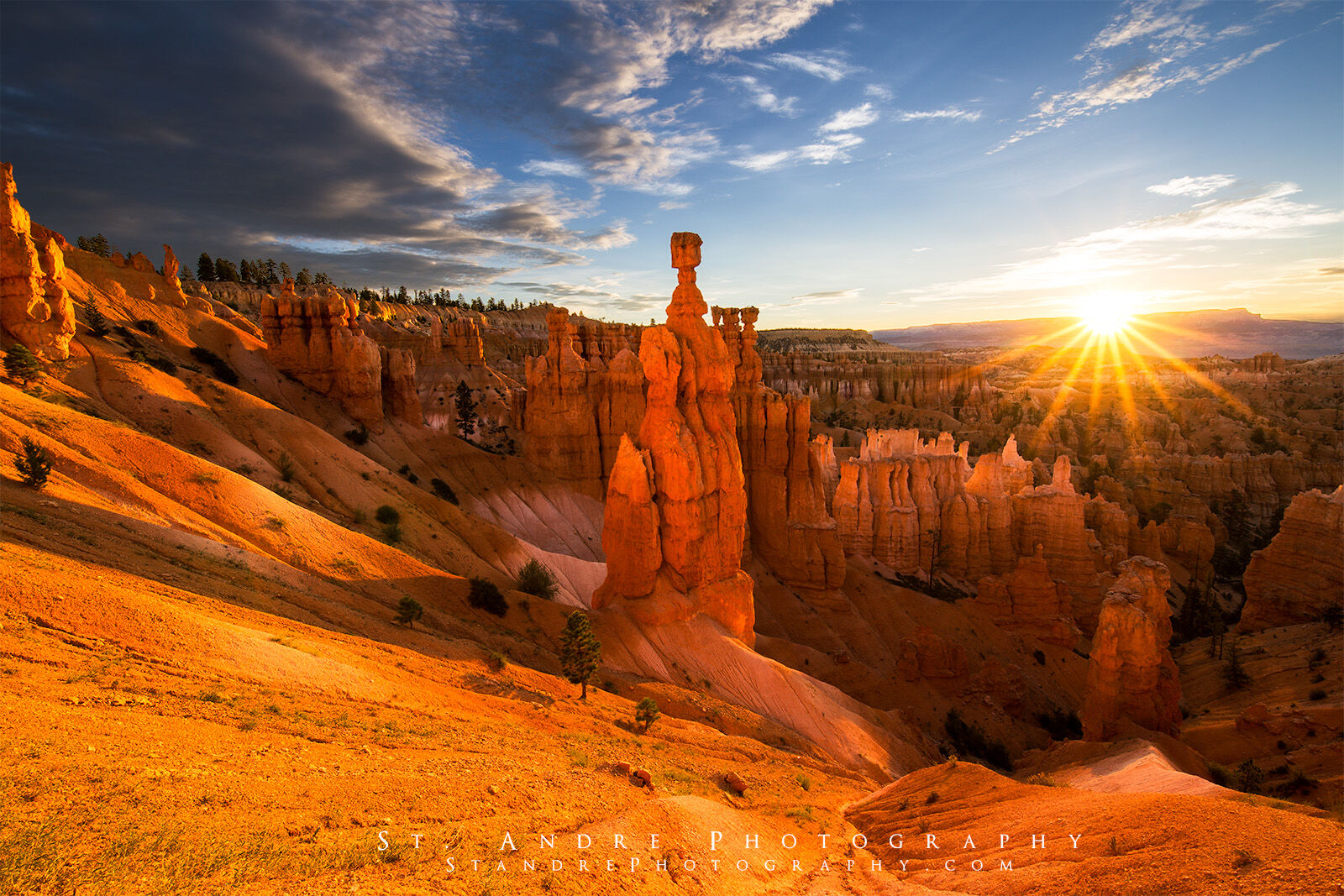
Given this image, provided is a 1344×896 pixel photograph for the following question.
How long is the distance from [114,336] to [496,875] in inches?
1465

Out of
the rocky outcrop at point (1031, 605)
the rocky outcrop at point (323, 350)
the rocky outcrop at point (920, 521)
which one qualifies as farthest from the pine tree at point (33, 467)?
the rocky outcrop at point (1031, 605)

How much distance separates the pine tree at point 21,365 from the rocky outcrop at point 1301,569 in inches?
2646

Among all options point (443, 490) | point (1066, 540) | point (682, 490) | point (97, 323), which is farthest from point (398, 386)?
point (1066, 540)

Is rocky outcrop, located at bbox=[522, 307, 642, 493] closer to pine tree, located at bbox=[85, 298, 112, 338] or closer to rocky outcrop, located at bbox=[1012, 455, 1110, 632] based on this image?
pine tree, located at bbox=[85, 298, 112, 338]

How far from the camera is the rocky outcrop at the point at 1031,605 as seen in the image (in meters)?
39.7

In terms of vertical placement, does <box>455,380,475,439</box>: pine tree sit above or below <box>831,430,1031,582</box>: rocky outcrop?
above

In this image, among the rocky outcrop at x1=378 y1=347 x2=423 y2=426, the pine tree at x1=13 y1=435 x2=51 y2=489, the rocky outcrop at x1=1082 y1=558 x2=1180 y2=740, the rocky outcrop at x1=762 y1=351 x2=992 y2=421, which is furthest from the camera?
the rocky outcrop at x1=762 y1=351 x2=992 y2=421

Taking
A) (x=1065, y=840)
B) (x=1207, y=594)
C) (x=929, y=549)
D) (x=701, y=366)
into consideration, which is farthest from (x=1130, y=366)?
(x=1065, y=840)

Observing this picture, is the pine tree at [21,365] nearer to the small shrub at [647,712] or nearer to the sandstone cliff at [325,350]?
the sandstone cliff at [325,350]

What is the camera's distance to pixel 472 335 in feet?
235

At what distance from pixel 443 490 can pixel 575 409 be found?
1249 cm

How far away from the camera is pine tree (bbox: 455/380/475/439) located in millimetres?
56375

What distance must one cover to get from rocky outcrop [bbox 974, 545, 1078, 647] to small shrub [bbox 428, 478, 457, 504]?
118 ft

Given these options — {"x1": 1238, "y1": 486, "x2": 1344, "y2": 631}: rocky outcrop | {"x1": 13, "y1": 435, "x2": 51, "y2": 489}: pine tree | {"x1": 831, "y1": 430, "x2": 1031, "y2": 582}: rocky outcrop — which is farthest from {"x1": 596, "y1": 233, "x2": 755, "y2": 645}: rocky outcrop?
{"x1": 1238, "y1": 486, "x2": 1344, "y2": 631}: rocky outcrop
